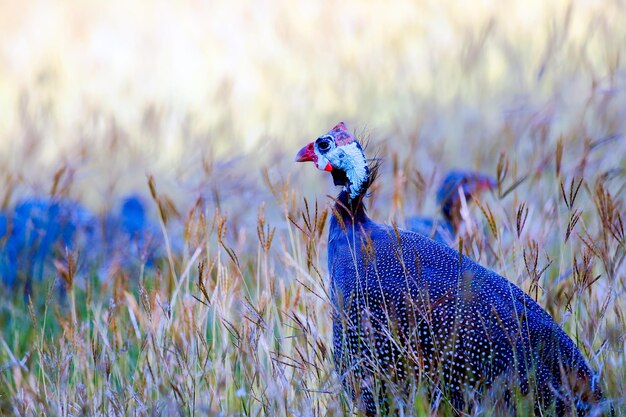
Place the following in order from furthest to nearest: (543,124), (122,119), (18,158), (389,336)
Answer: (122,119), (18,158), (543,124), (389,336)

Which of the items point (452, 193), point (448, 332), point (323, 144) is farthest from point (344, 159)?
point (452, 193)

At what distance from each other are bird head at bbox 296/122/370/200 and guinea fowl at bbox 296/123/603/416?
340 millimetres

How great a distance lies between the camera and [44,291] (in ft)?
13.9

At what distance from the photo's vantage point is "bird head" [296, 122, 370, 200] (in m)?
3.08

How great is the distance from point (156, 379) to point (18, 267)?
177 cm

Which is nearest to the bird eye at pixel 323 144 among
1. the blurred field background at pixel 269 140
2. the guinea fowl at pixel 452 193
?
the blurred field background at pixel 269 140

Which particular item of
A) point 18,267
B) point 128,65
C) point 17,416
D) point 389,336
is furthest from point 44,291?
point 128,65

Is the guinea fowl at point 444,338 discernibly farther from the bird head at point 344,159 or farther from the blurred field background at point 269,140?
the bird head at point 344,159

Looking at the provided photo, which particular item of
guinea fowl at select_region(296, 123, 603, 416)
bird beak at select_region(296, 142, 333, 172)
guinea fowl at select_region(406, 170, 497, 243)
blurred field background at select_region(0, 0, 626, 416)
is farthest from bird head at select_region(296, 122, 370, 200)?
guinea fowl at select_region(406, 170, 497, 243)

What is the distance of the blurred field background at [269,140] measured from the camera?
118 inches

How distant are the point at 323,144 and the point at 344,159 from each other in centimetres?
9

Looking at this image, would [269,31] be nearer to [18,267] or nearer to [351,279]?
[18,267]

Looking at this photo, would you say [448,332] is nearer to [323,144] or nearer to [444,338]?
[444,338]

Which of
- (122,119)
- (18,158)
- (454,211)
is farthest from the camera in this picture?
(122,119)
